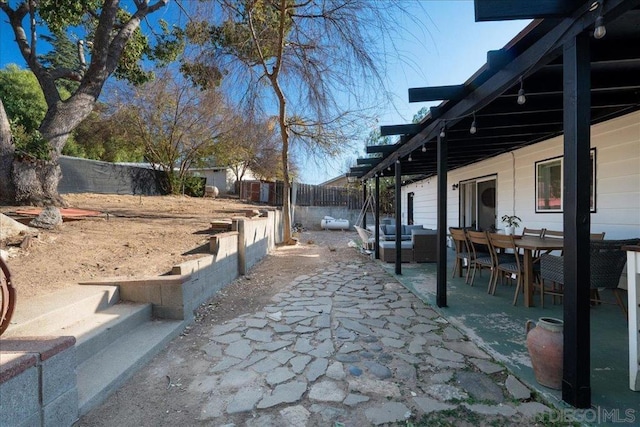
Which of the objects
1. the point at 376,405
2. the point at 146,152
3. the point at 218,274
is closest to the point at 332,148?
the point at 218,274

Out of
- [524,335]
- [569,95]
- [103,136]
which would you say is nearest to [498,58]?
[569,95]

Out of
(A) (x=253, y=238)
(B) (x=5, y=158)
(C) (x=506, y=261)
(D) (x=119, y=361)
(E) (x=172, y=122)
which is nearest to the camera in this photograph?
(D) (x=119, y=361)

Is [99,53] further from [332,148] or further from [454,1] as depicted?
[454,1]

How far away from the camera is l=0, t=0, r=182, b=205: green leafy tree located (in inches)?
213

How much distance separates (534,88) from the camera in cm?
316

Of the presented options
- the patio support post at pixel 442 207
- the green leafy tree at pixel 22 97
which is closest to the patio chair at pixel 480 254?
the patio support post at pixel 442 207

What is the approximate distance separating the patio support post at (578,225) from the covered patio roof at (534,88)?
0.26 metres

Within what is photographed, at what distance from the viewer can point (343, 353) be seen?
268 centimetres

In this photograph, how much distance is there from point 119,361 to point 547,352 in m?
3.01

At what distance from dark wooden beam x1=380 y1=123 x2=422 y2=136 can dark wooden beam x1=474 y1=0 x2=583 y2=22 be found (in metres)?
2.53

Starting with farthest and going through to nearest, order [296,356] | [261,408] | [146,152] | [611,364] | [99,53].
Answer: [146,152], [99,53], [296,356], [611,364], [261,408]

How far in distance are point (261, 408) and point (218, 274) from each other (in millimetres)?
2795

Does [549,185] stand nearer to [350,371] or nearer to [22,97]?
[350,371]

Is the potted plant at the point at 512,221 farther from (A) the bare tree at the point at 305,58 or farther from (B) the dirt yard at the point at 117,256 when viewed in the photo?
(B) the dirt yard at the point at 117,256
